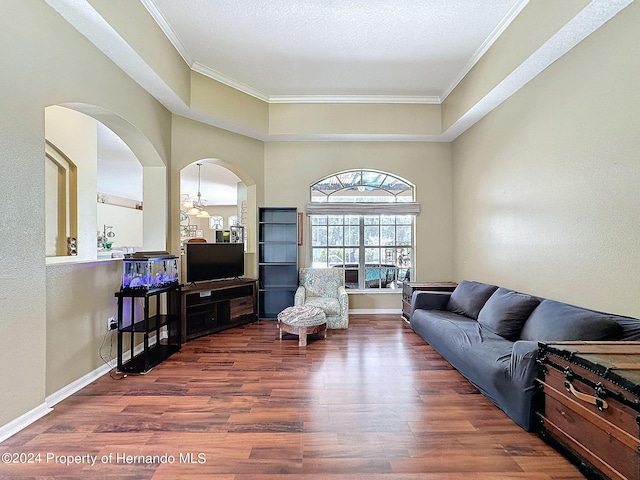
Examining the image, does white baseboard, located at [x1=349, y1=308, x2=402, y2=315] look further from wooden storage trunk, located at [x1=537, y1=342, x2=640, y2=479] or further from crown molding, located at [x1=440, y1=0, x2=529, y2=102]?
crown molding, located at [x1=440, y1=0, x2=529, y2=102]

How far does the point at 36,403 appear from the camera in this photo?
2.25 m

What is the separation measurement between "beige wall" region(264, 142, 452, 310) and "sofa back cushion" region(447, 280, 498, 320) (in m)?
1.21

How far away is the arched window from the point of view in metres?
5.50

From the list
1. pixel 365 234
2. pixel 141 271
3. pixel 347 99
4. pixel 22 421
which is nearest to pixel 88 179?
pixel 141 271

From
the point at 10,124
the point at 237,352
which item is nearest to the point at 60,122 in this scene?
the point at 10,124

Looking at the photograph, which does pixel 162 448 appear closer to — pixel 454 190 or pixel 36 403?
pixel 36 403

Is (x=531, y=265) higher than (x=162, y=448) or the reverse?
higher

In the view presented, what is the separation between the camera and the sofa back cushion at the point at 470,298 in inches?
145

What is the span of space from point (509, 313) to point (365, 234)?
2.89 m

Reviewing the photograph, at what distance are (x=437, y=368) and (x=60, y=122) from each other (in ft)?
17.6

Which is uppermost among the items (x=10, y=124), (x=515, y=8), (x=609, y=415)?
(x=515, y=8)

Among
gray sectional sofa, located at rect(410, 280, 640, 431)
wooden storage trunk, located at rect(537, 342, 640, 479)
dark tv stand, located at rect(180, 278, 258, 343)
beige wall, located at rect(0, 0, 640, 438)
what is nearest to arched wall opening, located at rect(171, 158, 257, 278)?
beige wall, located at rect(0, 0, 640, 438)

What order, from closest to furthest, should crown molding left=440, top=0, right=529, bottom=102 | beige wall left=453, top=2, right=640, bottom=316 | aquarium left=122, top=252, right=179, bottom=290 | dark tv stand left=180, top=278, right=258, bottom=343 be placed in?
Result: beige wall left=453, top=2, right=640, bottom=316 → crown molding left=440, top=0, right=529, bottom=102 → aquarium left=122, top=252, right=179, bottom=290 → dark tv stand left=180, top=278, right=258, bottom=343

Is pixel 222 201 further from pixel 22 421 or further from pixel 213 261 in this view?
pixel 22 421
